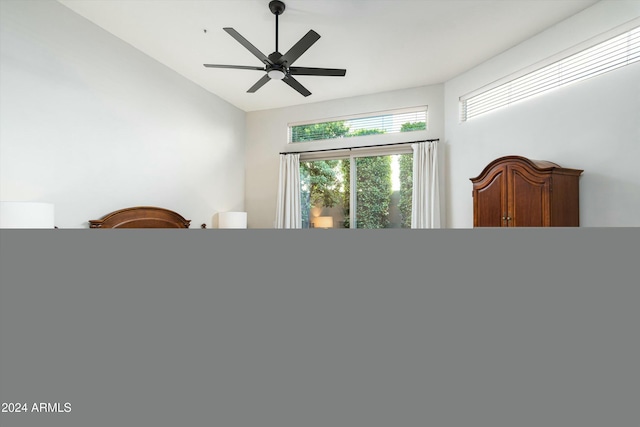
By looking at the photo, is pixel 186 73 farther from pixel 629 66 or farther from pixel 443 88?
pixel 629 66

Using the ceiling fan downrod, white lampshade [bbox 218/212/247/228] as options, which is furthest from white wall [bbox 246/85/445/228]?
the ceiling fan downrod

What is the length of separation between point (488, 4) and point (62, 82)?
12.1 ft

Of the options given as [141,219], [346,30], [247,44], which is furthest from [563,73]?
[141,219]

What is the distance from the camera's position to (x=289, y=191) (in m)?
4.98

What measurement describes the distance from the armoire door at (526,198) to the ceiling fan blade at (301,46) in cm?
205

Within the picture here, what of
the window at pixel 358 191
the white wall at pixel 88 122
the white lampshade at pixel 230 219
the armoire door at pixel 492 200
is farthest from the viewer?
the window at pixel 358 191

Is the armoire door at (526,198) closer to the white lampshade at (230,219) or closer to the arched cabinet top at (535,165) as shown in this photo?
the arched cabinet top at (535,165)

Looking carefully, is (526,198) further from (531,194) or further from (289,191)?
(289,191)

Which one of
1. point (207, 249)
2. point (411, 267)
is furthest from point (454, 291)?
point (207, 249)

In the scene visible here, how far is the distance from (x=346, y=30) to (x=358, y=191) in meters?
2.28

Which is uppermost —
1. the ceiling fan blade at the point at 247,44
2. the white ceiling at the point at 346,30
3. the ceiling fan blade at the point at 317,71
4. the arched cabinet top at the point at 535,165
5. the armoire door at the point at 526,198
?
the white ceiling at the point at 346,30

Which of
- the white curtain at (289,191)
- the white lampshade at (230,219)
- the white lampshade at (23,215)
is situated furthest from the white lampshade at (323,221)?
the white lampshade at (23,215)

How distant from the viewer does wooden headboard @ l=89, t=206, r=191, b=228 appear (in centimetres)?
297

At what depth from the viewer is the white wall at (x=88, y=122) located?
239 cm
